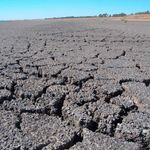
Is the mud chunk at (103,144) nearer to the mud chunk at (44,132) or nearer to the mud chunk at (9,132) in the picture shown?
the mud chunk at (44,132)

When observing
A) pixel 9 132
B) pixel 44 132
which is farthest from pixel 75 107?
pixel 9 132

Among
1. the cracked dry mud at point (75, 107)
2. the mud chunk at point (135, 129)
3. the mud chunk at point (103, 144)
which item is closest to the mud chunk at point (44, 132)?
the cracked dry mud at point (75, 107)

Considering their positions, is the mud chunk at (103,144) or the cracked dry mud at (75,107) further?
the cracked dry mud at (75,107)

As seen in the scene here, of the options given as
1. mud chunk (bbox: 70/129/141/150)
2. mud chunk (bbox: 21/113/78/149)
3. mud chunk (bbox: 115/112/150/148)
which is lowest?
mud chunk (bbox: 21/113/78/149)

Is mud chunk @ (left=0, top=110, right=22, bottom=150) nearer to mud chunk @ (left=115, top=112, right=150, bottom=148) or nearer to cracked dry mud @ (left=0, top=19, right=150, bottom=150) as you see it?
cracked dry mud @ (left=0, top=19, right=150, bottom=150)

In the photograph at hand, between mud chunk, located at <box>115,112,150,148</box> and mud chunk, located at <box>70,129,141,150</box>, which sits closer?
mud chunk, located at <box>70,129,141,150</box>

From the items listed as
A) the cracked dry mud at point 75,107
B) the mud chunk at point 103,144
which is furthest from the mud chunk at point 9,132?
the mud chunk at point 103,144

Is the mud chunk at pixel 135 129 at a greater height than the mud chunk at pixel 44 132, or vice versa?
the mud chunk at pixel 135 129

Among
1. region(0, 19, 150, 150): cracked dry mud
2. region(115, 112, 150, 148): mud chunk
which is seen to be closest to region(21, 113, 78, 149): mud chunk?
region(0, 19, 150, 150): cracked dry mud

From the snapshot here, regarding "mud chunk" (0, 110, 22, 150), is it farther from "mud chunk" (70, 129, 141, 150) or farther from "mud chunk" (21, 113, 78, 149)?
"mud chunk" (70, 129, 141, 150)

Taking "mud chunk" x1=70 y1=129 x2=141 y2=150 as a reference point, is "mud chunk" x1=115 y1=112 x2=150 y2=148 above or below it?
above

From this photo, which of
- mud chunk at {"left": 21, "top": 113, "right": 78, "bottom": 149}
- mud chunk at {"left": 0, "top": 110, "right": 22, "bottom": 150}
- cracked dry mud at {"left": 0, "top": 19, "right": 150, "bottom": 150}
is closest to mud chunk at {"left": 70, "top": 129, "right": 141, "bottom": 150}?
cracked dry mud at {"left": 0, "top": 19, "right": 150, "bottom": 150}

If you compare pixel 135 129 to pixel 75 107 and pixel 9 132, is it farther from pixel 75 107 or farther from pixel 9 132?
pixel 9 132

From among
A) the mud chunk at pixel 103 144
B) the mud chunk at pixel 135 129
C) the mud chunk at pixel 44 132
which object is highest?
the mud chunk at pixel 135 129
